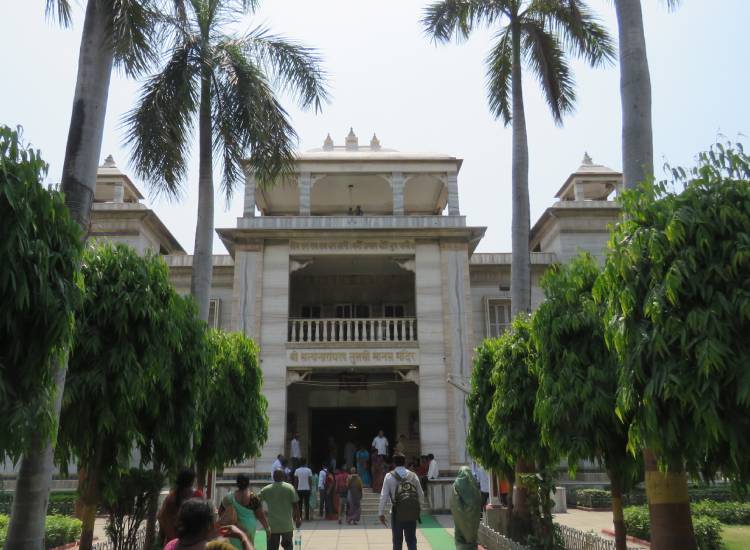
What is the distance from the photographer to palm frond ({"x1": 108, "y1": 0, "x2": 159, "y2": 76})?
8.45 m

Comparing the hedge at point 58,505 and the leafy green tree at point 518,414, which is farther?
the hedge at point 58,505

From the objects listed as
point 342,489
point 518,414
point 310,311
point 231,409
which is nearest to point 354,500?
point 342,489

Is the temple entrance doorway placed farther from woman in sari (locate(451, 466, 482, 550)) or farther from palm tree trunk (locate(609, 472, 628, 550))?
palm tree trunk (locate(609, 472, 628, 550))

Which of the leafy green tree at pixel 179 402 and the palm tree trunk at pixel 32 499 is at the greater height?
the leafy green tree at pixel 179 402

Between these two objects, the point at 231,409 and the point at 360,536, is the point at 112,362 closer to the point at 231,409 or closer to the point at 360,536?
A: the point at 231,409

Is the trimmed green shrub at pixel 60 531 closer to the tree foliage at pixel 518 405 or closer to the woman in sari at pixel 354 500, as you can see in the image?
the woman in sari at pixel 354 500

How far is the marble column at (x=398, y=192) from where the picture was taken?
22844 mm

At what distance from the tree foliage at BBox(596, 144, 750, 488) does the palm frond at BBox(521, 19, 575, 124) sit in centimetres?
1036

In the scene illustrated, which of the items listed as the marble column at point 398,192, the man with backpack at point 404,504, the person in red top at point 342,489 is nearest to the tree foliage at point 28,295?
the man with backpack at point 404,504

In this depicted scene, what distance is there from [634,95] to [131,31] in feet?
20.8

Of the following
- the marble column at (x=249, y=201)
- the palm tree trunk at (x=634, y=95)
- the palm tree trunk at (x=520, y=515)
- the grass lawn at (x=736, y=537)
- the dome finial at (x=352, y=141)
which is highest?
the dome finial at (x=352, y=141)

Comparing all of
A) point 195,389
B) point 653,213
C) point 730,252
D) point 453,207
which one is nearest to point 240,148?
point 195,389

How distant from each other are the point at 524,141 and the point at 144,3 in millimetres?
8756

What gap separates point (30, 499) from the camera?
22.7 ft
